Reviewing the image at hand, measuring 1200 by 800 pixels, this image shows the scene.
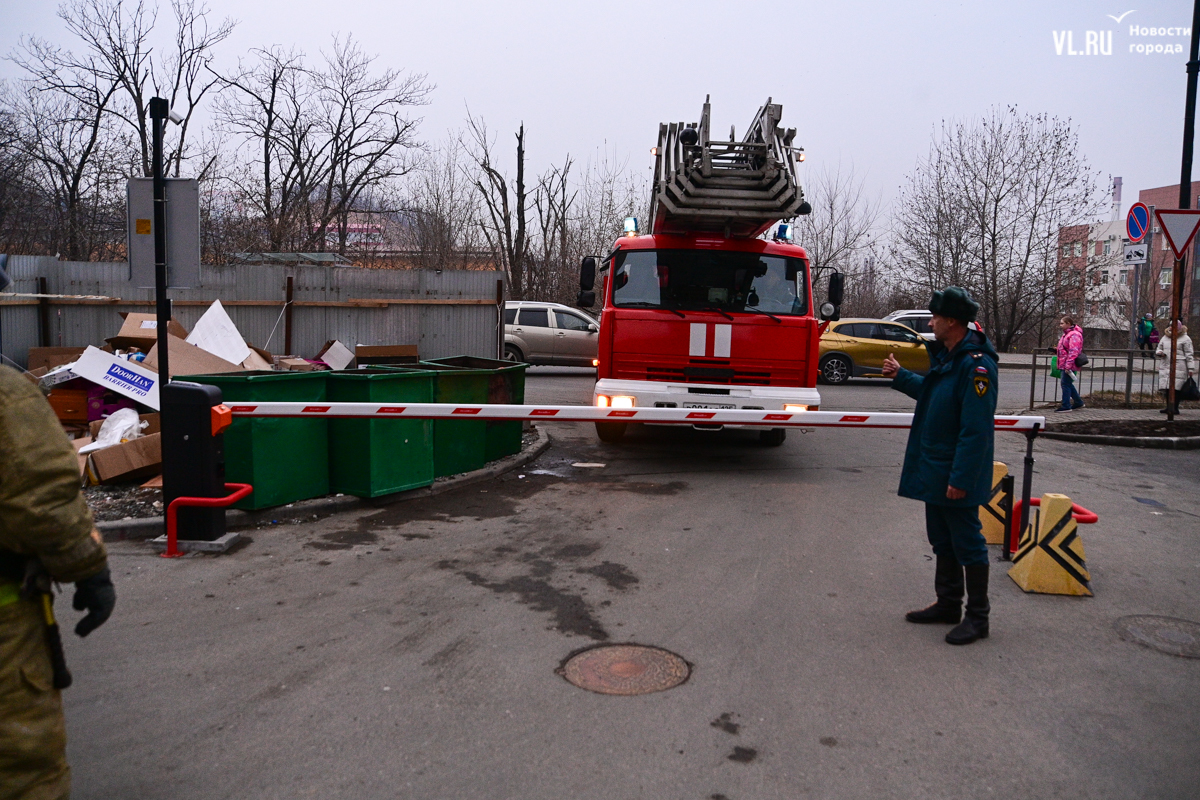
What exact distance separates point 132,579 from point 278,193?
91.2 ft

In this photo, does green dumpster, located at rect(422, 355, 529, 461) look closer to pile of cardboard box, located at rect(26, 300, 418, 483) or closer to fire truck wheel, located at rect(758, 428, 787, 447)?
pile of cardboard box, located at rect(26, 300, 418, 483)

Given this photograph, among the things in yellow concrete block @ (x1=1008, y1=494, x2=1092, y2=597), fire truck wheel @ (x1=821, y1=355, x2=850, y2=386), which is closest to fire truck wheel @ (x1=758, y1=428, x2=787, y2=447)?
yellow concrete block @ (x1=1008, y1=494, x2=1092, y2=597)

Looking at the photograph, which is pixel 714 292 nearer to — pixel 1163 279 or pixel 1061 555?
pixel 1061 555

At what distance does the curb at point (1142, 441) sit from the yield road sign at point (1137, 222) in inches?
132

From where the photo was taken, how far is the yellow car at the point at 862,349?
20.9 metres

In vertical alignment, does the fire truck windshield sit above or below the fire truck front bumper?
above

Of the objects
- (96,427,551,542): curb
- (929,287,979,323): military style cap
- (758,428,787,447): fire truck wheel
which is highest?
(929,287,979,323): military style cap

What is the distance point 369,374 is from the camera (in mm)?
7438

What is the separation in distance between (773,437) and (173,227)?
24.1 feet

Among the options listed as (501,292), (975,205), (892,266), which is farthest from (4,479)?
(892,266)

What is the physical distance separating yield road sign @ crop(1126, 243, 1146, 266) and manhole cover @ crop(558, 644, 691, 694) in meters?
12.8

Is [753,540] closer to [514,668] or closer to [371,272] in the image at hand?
[514,668]

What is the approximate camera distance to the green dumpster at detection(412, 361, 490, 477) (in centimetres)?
841

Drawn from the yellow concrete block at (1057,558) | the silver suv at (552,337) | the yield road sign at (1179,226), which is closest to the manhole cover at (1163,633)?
the yellow concrete block at (1057,558)
